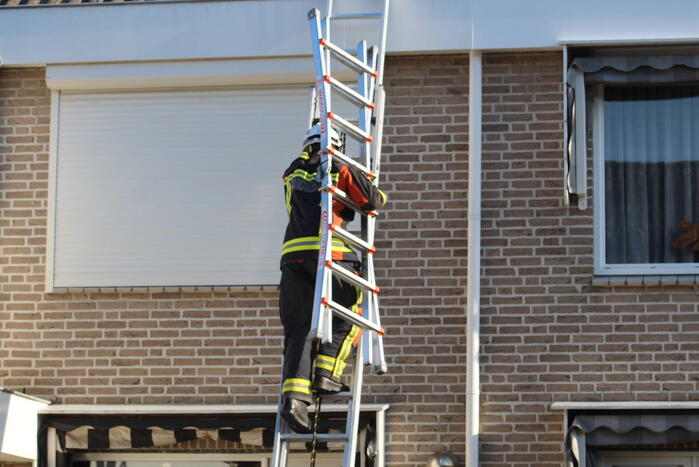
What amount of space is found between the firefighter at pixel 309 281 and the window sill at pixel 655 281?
235 cm

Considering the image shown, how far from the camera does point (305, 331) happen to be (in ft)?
28.0

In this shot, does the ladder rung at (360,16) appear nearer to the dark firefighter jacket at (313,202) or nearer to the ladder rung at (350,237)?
the dark firefighter jacket at (313,202)

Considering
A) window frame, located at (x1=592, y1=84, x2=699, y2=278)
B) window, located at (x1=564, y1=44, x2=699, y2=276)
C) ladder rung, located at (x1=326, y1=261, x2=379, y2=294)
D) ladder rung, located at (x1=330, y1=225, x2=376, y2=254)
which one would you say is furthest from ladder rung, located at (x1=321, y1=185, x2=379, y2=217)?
window frame, located at (x1=592, y1=84, x2=699, y2=278)

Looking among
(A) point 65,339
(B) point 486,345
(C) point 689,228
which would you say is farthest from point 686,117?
(A) point 65,339

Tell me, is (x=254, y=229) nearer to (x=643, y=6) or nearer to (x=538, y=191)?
(x=538, y=191)

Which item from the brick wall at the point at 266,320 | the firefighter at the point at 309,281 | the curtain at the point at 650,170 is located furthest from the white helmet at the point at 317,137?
the curtain at the point at 650,170

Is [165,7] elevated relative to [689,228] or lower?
elevated

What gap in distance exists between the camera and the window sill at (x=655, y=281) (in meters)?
10.2

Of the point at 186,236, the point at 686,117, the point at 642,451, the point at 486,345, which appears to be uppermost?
the point at 686,117

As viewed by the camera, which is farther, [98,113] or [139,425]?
[98,113]

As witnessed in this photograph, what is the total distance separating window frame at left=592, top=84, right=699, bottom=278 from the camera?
10430mm

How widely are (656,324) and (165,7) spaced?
13.9ft

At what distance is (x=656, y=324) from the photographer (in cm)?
1023

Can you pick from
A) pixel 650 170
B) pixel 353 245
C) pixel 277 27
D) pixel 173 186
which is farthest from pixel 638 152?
pixel 173 186
